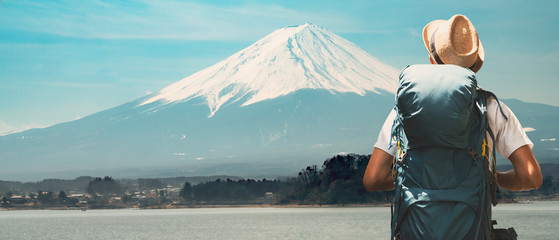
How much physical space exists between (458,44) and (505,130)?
0.33 meters

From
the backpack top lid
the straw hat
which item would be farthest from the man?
the backpack top lid

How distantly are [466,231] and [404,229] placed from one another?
0.69 feet

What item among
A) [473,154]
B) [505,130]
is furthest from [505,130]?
[473,154]

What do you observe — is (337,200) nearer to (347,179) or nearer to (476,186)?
(347,179)

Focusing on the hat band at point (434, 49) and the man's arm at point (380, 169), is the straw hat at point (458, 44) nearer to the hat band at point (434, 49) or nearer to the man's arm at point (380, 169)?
the hat band at point (434, 49)

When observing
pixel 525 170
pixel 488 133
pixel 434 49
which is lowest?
pixel 525 170

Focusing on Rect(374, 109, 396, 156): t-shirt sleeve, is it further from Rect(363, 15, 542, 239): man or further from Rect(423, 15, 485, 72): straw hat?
Rect(423, 15, 485, 72): straw hat

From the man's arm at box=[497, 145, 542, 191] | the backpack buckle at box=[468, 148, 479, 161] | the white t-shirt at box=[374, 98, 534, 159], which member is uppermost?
the white t-shirt at box=[374, 98, 534, 159]

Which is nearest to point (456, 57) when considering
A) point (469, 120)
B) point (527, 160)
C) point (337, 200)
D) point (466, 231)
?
point (469, 120)

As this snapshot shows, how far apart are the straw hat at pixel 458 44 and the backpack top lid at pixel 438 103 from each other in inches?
3.9

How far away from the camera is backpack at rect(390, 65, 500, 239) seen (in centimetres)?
249

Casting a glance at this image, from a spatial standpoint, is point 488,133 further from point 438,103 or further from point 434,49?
point 434,49

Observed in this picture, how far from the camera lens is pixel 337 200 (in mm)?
149125

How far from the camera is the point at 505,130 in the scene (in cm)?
256
